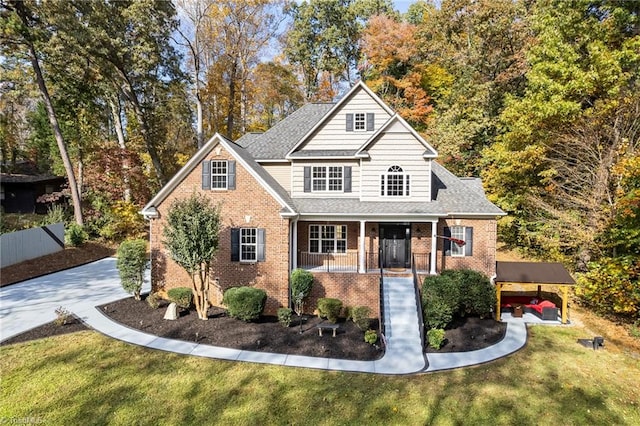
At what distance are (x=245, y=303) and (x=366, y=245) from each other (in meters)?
6.38

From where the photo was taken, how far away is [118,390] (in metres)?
8.30

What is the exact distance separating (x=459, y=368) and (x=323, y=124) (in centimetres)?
1196

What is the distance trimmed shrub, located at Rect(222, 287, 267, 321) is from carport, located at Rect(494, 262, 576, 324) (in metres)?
9.74

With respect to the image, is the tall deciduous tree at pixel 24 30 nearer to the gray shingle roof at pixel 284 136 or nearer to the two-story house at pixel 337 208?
the gray shingle roof at pixel 284 136

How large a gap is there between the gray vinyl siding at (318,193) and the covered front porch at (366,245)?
53.6 inches

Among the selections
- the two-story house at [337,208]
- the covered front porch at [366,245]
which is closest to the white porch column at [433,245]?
the two-story house at [337,208]

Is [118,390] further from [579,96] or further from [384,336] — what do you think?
[579,96]

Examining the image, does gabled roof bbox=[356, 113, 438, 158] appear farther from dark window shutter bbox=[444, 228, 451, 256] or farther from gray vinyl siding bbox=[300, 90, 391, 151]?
dark window shutter bbox=[444, 228, 451, 256]

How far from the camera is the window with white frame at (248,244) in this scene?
1379cm

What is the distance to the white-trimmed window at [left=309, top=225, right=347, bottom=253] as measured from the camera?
16.0 metres

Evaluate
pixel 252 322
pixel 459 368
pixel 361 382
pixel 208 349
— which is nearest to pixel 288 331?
pixel 252 322

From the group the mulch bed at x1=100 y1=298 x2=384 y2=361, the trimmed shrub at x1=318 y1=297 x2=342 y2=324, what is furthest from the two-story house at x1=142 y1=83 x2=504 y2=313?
the mulch bed at x1=100 y1=298 x2=384 y2=361

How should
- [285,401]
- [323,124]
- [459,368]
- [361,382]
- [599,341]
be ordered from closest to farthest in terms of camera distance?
[285,401] → [361,382] → [459,368] → [599,341] → [323,124]

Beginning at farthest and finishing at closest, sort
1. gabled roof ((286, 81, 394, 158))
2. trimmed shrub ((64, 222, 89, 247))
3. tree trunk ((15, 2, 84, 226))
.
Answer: trimmed shrub ((64, 222, 89, 247)), tree trunk ((15, 2, 84, 226)), gabled roof ((286, 81, 394, 158))
